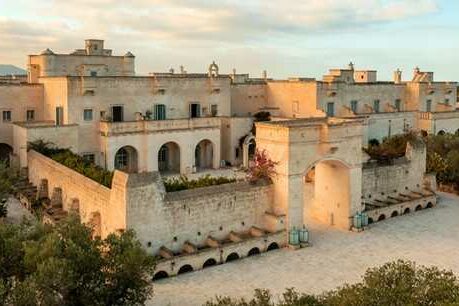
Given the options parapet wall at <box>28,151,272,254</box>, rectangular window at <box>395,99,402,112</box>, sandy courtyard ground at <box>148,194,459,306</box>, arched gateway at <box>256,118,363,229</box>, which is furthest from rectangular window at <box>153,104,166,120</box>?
rectangular window at <box>395,99,402,112</box>

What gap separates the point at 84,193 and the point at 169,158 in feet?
50.9

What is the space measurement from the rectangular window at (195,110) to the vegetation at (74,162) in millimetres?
10192

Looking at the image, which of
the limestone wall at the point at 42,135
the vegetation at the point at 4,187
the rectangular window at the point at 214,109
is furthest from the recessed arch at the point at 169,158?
Result: the vegetation at the point at 4,187

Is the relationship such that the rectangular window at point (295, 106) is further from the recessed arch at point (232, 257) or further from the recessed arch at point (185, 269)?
the recessed arch at point (185, 269)

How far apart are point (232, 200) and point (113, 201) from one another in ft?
16.6

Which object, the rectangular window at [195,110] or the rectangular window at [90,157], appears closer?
the rectangular window at [90,157]

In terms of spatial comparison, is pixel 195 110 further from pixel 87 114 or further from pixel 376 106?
pixel 376 106

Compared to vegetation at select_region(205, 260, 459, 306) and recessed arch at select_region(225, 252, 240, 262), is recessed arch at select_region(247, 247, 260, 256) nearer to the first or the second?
recessed arch at select_region(225, 252, 240, 262)

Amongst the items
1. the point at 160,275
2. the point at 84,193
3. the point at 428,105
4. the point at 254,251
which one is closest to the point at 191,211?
the point at 160,275

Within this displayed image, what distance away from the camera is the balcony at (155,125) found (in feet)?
112

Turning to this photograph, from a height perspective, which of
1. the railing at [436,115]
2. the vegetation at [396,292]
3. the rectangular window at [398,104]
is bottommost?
the vegetation at [396,292]

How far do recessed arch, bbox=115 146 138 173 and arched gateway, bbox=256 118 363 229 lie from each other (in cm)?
1289

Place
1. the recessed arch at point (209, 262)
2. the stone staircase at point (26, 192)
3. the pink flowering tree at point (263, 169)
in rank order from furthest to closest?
the stone staircase at point (26, 192) → the pink flowering tree at point (263, 169) → the recessed arch at point (209, 262)

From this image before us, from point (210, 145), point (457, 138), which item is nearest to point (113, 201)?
point (210, 145)
